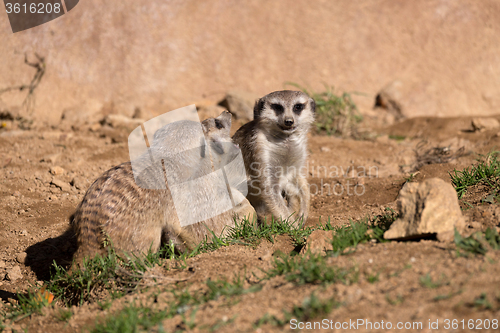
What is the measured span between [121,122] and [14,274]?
2.83 meters

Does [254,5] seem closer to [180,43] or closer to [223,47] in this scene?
[223,47]

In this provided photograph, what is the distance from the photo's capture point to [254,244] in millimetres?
3061

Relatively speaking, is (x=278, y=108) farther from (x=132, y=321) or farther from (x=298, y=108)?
(x=132, y=321)

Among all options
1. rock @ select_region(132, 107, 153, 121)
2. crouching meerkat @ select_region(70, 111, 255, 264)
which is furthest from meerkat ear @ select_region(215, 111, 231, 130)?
rock @ select_region(132, 107, 153, 121)

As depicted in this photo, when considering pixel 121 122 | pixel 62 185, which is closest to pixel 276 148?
pixel 62 185

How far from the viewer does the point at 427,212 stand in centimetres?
232

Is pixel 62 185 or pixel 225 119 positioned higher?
pixel 225 119

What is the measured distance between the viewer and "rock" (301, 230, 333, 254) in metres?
2.65

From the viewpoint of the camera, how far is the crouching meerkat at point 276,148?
3.98 meters

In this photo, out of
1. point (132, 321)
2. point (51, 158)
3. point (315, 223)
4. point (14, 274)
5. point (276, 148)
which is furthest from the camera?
point (51, 158)

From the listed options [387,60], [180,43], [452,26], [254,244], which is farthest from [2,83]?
[452,26]

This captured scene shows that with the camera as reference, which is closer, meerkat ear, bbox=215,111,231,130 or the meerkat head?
meerkat ear, bbox=215,111,231,130

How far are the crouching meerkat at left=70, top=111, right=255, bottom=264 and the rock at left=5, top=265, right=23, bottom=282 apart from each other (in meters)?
0.82

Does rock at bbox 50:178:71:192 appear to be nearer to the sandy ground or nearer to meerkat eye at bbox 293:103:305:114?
the sandy ground
